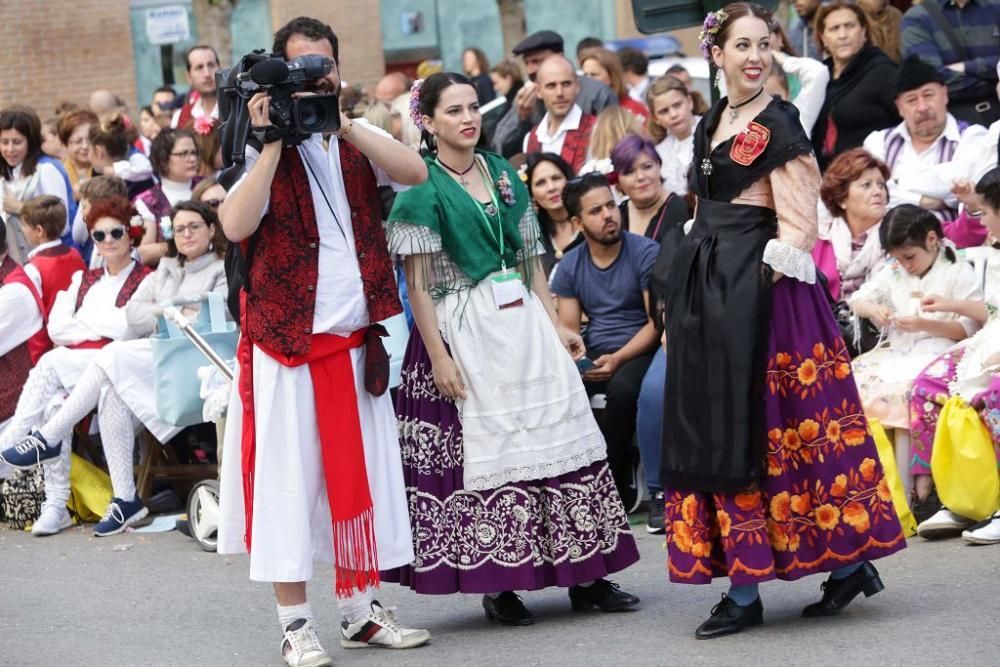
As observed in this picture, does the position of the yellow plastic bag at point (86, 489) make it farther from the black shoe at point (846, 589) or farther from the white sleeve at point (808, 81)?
the black shoe at point (846, 589)

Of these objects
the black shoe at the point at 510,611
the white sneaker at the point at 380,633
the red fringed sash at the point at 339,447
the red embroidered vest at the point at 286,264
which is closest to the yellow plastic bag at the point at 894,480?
the black shoe at the point at 510,611

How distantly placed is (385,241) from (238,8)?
68.8 ft

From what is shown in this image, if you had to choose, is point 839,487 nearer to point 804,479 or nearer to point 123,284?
point 804,479

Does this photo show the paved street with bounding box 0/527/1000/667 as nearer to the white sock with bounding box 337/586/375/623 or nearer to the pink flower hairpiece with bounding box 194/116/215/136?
the white sock with bounding box 337/586/375/623

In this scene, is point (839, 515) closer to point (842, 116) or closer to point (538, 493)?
point (538, 493)

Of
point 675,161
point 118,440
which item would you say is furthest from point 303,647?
point 675,161

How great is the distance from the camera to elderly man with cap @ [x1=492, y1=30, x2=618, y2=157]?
10.9 meters

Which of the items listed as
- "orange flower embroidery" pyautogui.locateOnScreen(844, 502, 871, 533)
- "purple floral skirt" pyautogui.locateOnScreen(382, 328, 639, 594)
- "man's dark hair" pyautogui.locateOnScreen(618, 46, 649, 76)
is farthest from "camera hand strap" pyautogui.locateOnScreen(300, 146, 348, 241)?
"man's dark hair" pyautogui.locateOnScreen(618, 46, 649, 76)

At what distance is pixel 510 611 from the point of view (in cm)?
632

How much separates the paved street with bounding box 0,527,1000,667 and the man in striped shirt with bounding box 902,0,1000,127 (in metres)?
3.18

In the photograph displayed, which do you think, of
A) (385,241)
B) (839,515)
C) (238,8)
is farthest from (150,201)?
(238,8)

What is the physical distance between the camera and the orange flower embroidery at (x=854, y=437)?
578 cm

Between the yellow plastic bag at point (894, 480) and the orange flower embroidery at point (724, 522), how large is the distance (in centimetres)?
189

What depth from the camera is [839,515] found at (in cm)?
575
